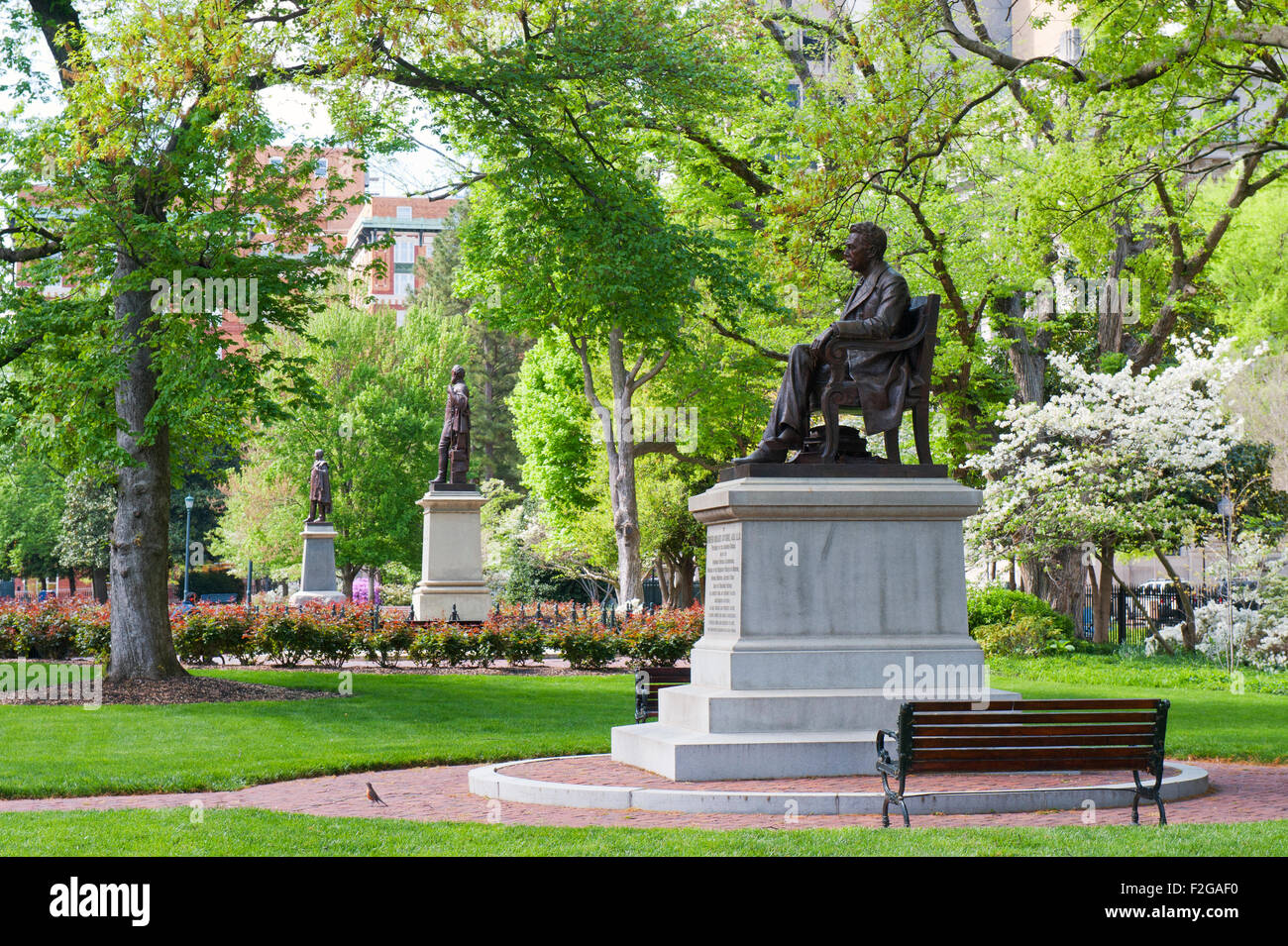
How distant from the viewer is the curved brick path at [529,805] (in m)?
8.42

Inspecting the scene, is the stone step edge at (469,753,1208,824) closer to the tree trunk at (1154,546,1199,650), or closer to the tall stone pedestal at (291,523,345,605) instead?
the tree trunk at (1154,546,1199,650)

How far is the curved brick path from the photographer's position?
8422mm

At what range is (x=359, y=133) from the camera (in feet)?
59.4

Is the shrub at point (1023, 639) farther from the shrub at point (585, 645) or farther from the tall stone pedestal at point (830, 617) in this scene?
the tall stone pedestal at point (830, 617)

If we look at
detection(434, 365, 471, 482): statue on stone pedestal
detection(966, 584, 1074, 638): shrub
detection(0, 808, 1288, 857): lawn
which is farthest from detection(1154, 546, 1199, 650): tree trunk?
detection(0, 808, 1288, 857): lawn

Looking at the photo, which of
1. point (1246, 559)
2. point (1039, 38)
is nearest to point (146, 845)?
point (1246, 559)

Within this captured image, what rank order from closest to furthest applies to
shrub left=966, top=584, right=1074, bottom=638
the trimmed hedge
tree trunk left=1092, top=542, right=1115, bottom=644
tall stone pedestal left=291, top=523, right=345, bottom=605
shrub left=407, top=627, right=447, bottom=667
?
the trimmed hedge, shrub left=407, top=627, right=447, bottom=667, shrub left=966, top=584, right=1074, bottom=638, tree trunk left=1092, top=542, right=1115, bottom=644, tall stone pedestal left=291, top=523, right=345, bottom=605

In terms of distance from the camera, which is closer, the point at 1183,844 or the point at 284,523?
the point at 1183,844

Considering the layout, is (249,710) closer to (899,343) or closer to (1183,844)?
(899,343)

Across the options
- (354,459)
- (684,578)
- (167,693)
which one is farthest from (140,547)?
(684,578)

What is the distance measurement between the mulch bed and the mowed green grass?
0.62 m

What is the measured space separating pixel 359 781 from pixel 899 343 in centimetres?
589

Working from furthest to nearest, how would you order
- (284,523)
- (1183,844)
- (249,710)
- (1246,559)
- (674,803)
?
1. (284,523)
2. (1246,559)
3. (249,710)
4. (674,803)
5. (1183,844)

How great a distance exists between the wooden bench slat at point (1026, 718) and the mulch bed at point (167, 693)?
1212cm
